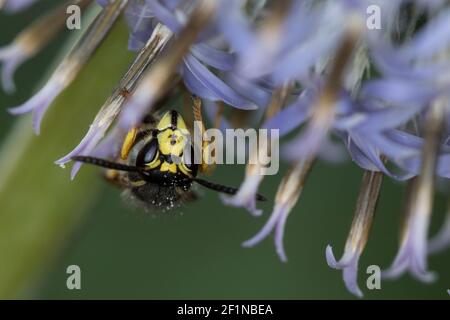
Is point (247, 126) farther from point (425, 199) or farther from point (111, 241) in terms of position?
point (111, 241)

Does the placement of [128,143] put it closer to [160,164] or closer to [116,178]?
[160,164]

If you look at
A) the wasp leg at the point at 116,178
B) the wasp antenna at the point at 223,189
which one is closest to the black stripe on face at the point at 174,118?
the wasp antenna at the point at 223,189

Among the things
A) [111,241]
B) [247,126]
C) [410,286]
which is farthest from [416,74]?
[111,241]

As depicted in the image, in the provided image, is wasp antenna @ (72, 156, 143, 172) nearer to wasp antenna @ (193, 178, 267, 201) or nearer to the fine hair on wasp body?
the fine hair on wasp body

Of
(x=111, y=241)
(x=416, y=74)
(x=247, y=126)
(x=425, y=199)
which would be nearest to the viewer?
(x=416, y=74)

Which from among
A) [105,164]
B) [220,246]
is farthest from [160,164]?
[220,246]

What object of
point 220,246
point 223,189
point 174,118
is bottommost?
point 223,189

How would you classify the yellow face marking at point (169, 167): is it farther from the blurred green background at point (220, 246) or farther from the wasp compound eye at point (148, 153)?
the blurred green background at point (220, 246)

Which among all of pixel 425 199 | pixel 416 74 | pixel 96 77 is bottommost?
pixel 425 199

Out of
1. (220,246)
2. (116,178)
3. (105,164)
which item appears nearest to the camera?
(105,164)
